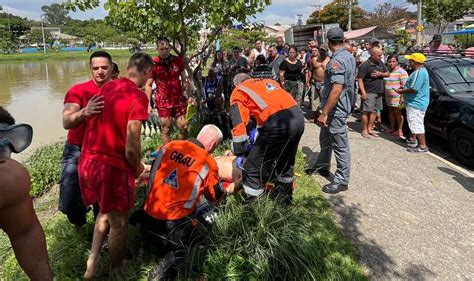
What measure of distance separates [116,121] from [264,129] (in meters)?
1.42

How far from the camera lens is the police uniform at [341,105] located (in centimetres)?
461

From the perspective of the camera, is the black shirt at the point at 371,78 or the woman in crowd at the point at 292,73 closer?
the black shirt at the point at 371,78

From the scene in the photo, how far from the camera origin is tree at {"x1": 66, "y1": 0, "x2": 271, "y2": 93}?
5.60 meters

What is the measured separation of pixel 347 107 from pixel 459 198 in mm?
1768

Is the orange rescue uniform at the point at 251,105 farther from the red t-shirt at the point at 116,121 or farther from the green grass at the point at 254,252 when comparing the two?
the red t-shirt at the point at 116,121

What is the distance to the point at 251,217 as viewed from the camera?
324 centimetres

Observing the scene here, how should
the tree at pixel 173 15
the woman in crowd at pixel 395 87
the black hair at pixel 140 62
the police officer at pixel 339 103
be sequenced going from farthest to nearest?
the woman in crowd at pixel 395 87 < the tree at pixel 173 15 < the police officer at pixel 339 103 < the black hair at pixel 140 62

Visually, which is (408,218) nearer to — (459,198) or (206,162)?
(459,198)

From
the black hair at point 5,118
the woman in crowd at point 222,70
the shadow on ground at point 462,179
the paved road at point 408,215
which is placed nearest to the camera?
the black hair at point 5,118

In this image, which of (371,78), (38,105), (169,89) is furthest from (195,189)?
(38,105)

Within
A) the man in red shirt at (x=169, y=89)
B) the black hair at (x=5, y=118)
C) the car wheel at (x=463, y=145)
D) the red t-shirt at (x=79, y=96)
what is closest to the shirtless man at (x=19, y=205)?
the black hair at (x=5, y=118)

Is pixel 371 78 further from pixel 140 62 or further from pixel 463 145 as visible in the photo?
pixel 140 62

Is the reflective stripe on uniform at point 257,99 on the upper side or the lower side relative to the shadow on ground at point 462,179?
upper

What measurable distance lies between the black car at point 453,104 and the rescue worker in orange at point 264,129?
370 centimetres
